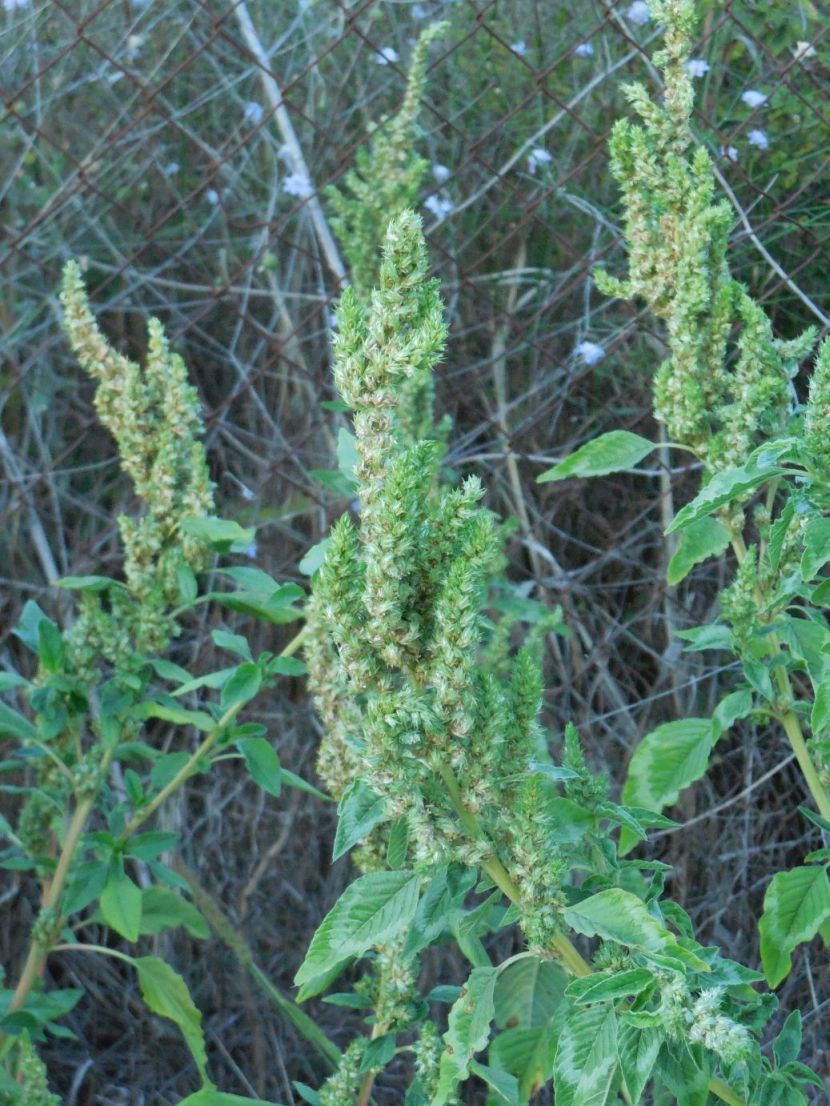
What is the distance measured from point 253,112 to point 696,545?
182 centimetres

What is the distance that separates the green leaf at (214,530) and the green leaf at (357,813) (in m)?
0.57

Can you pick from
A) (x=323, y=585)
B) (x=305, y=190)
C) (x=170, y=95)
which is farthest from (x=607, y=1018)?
(x=170, y=95)

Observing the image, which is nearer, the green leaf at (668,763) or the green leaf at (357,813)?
the green leaf at (357,813)

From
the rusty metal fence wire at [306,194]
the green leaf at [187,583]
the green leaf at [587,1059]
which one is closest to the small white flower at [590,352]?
the rusty metal fence wire at [306,194]

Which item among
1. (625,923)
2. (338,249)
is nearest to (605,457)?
(625,923)

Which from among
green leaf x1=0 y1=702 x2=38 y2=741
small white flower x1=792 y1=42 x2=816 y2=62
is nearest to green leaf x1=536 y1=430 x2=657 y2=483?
green leaf x1=0 y1=702 x2=38 y2=741

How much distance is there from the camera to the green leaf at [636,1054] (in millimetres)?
1164

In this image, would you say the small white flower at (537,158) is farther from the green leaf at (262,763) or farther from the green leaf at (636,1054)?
the green leaf at (636,1054)

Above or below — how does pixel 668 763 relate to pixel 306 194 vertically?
below

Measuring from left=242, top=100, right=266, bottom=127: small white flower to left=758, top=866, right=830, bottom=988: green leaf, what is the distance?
2.08 m

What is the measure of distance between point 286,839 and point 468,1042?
55.4 inches

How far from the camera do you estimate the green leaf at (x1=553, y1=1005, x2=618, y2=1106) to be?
119 cm

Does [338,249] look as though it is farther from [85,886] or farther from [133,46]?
[85,886]

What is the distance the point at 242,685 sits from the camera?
1.79 meters
